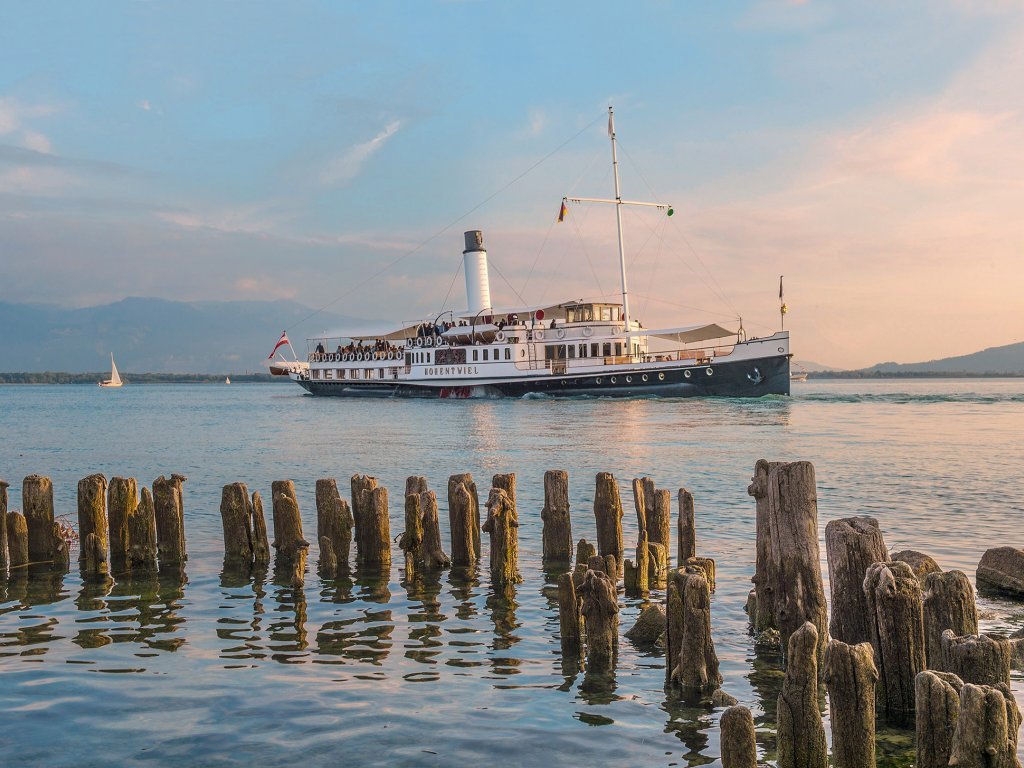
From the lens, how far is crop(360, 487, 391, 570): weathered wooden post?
11.0 metres

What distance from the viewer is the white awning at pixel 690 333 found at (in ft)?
213

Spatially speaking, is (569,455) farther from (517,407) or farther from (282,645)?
(517,407)

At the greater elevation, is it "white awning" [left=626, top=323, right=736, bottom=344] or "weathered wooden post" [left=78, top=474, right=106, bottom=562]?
"white awning" [left=626, top=323, right=736, bottom=344]

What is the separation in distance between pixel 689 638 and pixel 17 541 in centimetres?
853

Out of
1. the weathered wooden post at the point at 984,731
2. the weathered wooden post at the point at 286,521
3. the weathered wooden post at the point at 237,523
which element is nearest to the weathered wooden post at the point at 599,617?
the weathered wooden post at the point at 984,731

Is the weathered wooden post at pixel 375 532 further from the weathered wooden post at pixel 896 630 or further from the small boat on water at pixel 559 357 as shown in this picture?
the small boat on water at pixel 559 357

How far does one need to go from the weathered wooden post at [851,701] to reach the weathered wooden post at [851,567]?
1.33 m

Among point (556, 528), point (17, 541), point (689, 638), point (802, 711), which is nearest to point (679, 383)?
point (556, 528)

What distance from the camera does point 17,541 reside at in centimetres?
1098

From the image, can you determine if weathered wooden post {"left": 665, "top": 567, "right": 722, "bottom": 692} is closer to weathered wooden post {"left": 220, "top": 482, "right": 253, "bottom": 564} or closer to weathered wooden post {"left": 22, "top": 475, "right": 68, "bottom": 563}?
weathered wooden post {"left": 220, "top": 482, "right": 253, "bottom": 564}

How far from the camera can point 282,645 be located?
8.20 metres

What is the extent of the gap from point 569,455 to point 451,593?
1980 centimetres

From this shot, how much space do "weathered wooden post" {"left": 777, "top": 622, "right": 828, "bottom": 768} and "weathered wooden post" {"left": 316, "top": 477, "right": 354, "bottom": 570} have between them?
655 cm

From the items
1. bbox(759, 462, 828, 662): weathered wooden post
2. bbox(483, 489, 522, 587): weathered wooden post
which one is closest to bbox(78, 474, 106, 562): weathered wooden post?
bbox(483, 489, 522, 587): weathered wooden post
